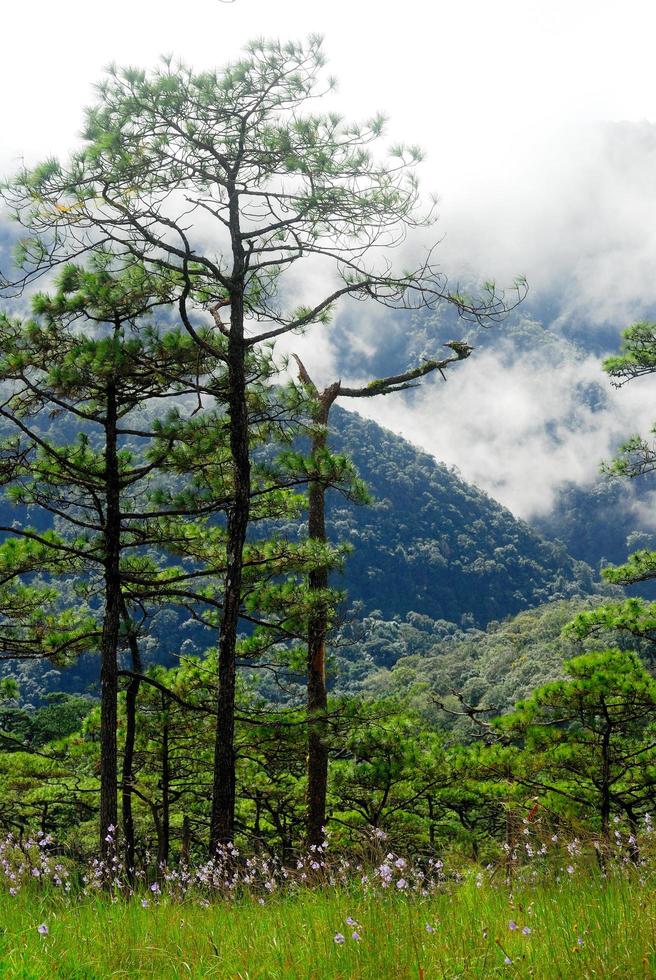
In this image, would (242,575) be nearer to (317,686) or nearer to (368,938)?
(317,686)

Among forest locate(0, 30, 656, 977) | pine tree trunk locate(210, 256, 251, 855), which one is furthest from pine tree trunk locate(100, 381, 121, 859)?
pine tree trunk locate(210, 256, 251, 855)

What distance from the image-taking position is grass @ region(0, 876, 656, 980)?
2.81 m

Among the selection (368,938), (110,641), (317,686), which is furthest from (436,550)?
(368,938)

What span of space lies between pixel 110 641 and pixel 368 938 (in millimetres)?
6623

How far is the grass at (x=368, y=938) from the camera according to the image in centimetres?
281

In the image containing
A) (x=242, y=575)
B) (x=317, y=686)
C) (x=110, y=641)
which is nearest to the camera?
(x=110, y=641)

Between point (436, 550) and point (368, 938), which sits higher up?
point (436, 550)

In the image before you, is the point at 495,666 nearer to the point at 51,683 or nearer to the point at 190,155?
the point at 51,683

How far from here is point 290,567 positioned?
10109 millimetres

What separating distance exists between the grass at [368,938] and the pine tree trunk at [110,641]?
4.72 meters

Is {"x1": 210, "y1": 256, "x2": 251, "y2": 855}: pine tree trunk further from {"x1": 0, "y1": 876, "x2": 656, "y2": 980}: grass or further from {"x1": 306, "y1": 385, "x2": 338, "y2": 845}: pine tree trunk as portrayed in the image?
{"x1": 0, "y1": 876, "x2": 656, "y2": 980}: grass

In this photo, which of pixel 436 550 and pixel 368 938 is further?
pixel 436 550

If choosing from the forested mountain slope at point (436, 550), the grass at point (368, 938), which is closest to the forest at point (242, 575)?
the grass at point (368, 938)

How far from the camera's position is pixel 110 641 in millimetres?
9141
